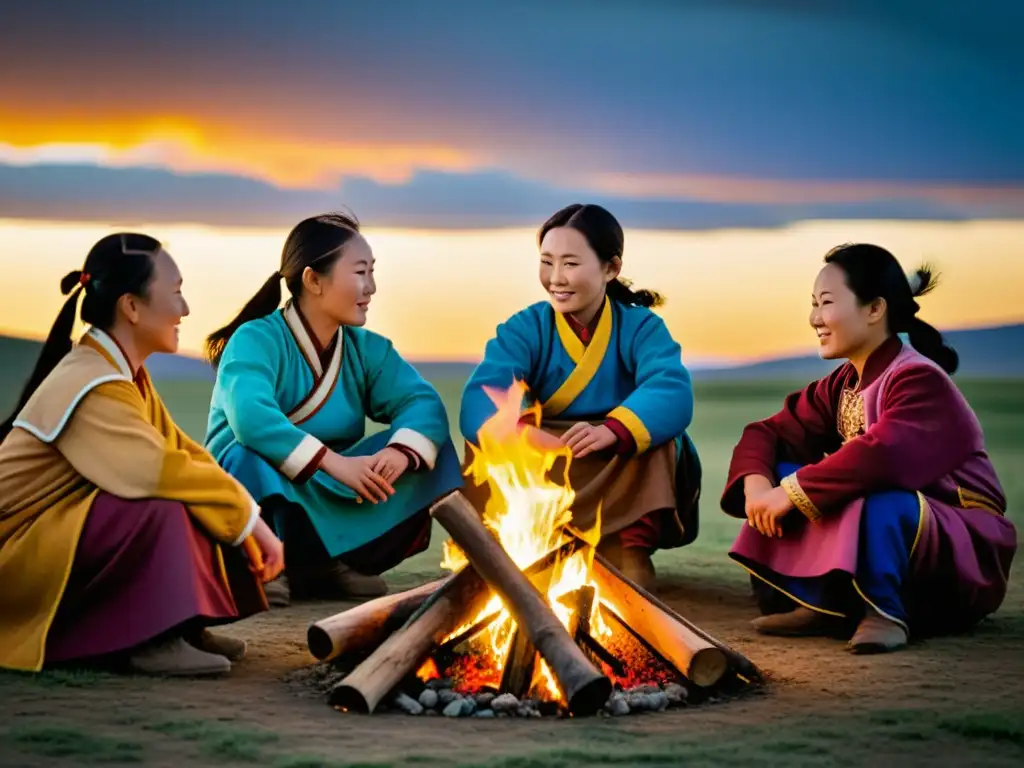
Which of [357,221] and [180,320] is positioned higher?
[357,221]

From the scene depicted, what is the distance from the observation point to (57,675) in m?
4.31

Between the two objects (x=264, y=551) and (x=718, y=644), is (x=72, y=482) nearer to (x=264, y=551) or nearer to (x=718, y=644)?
(x=264, y=551)

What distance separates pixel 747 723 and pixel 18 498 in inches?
88.4

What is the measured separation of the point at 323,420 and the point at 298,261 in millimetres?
644

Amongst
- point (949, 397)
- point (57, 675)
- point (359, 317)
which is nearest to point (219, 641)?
point (57, 675)

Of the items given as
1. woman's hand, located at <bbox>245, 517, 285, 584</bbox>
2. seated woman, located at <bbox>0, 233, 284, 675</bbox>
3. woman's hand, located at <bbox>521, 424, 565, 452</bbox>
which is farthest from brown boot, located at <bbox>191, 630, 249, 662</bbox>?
woman's hand, located at <bbox>521, 424, 565, 452</bbox>

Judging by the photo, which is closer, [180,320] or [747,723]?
[747,723]

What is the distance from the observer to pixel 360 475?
5703 mm

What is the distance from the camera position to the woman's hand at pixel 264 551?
4566mm

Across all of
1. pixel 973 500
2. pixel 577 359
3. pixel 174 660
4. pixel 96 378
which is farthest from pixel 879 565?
pixel 96 378

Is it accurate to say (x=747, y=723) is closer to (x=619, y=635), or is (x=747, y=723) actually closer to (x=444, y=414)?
(x=619, y=635)

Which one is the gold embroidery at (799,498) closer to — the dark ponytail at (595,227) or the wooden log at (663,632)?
the wooden log at (663,632)

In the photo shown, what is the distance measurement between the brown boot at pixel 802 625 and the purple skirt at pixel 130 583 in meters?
2.01

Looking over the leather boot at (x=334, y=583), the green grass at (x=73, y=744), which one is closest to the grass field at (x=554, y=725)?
the green grass at (x=73, y=744)
